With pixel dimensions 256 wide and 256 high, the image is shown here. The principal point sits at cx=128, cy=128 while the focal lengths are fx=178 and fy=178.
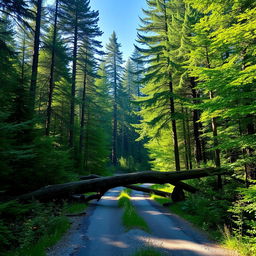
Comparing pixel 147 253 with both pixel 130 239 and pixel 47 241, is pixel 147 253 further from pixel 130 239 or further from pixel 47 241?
pixel 47 241

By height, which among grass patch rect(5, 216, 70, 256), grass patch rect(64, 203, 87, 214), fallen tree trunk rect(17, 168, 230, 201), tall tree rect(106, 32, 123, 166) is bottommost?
grass patch rect(64, 203, 87, 214)

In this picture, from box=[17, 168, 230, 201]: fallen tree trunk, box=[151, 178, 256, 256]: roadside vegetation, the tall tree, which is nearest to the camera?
box=[151, 178, 256, 256]: roadside vegetation

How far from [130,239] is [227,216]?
4523 mm

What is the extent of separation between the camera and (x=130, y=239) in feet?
19.9

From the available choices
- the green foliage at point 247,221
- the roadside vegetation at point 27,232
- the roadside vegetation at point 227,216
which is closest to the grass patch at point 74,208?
the roadside vegetation at point 27,232

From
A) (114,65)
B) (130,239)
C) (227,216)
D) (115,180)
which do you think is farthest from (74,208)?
(114,65)

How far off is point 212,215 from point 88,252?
558cm

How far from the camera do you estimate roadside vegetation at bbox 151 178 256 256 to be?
513 cm

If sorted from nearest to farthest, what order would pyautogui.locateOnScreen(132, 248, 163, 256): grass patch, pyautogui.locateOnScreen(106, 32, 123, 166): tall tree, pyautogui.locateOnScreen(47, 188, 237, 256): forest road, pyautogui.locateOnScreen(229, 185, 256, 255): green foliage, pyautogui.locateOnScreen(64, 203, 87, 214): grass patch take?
pyautogui.locateOnScreen(229, 185, 256, 255): green foliage
pyautogui.locateOnScreen(132, 248, 163, 256): grass patch
pyautogui.locateOnScreen(47, 188, 237, 256): forest road
pyautogui.locateOnScreen(64, 203, 87, 214): grass patch
pyautogui.locateOnScreen(106, 32, 123, 166): tall tree

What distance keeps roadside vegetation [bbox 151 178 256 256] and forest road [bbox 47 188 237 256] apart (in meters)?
0.43

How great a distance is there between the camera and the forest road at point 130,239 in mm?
5363

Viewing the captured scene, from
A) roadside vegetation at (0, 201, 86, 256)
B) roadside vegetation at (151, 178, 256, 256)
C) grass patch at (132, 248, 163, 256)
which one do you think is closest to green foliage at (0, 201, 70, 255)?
roadside vegetation at (0, 201, 86, 256)

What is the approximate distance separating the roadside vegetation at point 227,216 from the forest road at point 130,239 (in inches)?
16.8

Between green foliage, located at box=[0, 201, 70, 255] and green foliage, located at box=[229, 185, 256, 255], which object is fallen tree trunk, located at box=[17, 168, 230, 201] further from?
green foliage, located at box=[229, 185, 256, 255]
